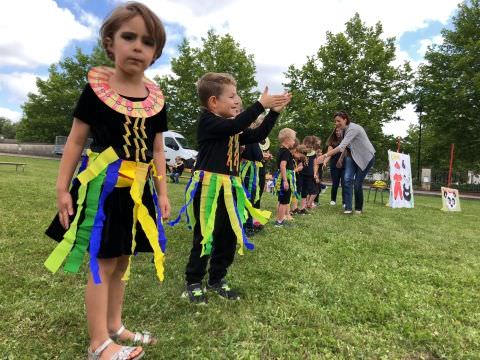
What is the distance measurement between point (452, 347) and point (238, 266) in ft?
6.67

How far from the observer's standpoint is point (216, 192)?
3025mm

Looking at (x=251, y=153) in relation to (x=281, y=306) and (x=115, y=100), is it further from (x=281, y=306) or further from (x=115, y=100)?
(x=115, y=100)

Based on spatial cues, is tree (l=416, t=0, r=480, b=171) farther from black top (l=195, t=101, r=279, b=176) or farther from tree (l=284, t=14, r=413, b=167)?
black top (l=195, t=101, r=279, b=176)

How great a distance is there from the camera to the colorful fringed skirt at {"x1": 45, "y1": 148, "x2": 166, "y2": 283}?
6.63ft

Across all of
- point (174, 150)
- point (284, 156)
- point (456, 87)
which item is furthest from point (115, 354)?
point (456, 87)

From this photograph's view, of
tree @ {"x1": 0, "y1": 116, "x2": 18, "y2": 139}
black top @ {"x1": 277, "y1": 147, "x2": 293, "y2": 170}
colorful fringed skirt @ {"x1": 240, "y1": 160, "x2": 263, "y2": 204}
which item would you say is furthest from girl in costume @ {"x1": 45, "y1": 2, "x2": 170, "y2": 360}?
tree @ {"x1": 0, "y1": 116, "x2": 18, "y2": 139}

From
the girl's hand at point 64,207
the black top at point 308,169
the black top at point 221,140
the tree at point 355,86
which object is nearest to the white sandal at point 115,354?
the girl's hand at point 64,207

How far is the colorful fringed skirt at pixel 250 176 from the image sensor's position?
18.6 feet

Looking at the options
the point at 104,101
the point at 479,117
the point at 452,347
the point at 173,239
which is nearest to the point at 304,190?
the point at 173,239

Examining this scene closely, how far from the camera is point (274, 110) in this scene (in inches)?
111

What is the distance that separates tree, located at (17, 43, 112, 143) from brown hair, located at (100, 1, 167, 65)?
41.2m

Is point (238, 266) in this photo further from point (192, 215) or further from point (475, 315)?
point (475, 315)

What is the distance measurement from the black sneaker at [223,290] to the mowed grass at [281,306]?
0.26 ft

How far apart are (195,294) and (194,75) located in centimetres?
3020
